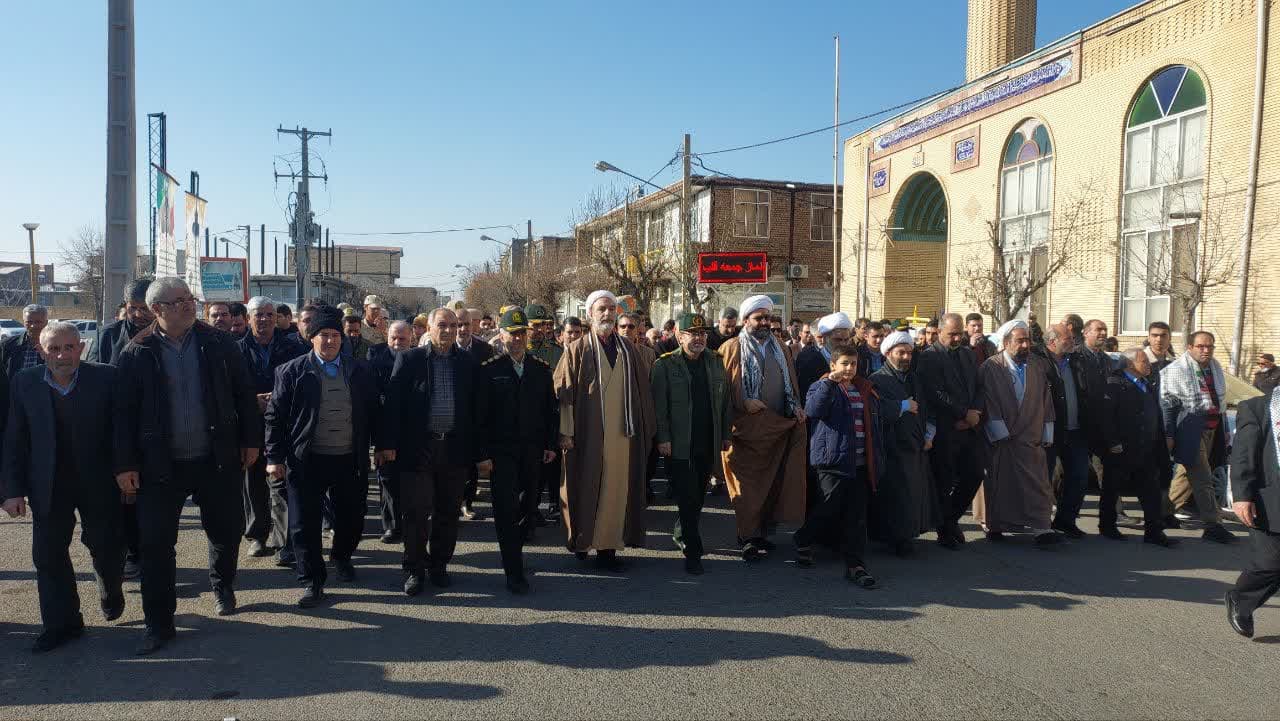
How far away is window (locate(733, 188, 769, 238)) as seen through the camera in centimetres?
3816

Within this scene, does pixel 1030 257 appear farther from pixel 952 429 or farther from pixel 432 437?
pixel 432 437

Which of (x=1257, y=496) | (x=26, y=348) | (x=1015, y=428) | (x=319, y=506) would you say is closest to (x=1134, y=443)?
(x=1015, y=428)

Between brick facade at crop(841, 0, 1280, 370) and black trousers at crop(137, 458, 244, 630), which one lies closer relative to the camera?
black trousers at crop(137, 458, 244, 630)

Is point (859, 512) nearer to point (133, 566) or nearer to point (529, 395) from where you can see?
point (529, 395)

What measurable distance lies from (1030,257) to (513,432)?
2110 centimetres

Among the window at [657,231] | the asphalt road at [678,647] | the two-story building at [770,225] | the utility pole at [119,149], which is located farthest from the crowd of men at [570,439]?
the two-story building at [770,225]

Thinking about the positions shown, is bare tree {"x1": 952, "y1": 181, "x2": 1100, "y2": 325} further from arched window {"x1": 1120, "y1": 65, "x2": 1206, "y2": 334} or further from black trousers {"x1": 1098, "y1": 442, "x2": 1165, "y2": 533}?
black trousers {"x1": 1098, "y1": 442, "x2": 1165, "y2": 533}

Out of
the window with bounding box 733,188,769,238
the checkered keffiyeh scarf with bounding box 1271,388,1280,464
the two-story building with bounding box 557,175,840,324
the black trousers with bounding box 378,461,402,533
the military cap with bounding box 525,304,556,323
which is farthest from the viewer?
the window with bounding box 733,188,769,238

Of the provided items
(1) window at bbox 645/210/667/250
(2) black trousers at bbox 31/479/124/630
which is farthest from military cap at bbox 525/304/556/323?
(1) window at bbox 645/210/667/250

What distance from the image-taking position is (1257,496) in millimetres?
5254

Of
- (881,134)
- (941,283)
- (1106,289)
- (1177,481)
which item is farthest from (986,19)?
(1177,481)

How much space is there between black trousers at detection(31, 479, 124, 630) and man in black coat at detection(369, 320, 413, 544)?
1689mm

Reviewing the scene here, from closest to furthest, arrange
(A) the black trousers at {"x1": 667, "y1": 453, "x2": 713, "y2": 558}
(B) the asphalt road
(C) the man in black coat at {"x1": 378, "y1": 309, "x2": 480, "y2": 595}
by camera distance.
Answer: (B) the asphalt road
(C) the man in black coat at {"x1": 378, "y1": 309, "x2": 480, "y2": 595}
(A) the black trousers at {"x1": 667, "y1": 453, "x2": 713, "y2": 558}

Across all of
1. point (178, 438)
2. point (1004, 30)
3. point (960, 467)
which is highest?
point (1004, 30)
